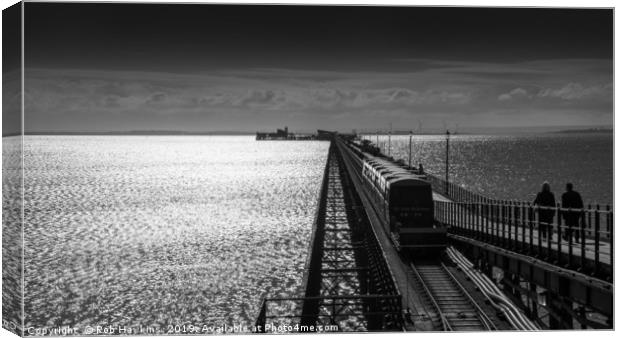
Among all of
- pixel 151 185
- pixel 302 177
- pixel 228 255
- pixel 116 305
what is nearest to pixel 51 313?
pixel 116 305

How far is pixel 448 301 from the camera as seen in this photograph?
63.4 feet

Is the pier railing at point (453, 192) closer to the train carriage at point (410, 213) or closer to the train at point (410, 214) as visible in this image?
the train at point (410, 214)

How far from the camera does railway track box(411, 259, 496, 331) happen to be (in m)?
17.0

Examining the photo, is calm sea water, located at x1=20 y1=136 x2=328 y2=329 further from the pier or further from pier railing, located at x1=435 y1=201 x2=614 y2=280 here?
pier railing, located at x1=435 y1=201 x2=614 y2=280

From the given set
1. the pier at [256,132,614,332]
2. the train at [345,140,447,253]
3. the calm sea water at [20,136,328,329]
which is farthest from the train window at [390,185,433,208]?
the calm sea water at [20,136,328,329]

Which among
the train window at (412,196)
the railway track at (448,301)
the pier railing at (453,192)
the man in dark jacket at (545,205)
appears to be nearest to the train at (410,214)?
the train window at (412,196)

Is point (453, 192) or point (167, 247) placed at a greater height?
point (453, 192)

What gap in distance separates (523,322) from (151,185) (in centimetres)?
9554

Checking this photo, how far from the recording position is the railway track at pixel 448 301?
55.8 feet

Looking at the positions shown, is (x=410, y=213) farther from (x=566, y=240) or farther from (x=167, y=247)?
(x=167, y=247)

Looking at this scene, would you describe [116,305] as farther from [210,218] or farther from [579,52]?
[210,218]

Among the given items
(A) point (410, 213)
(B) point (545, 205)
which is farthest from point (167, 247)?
(B) point (545, 205)

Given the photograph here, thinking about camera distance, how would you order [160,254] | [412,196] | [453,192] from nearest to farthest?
[412,196], [160,254], [453,192]

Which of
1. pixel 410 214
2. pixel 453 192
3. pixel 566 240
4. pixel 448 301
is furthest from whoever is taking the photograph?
pixel 453 192
